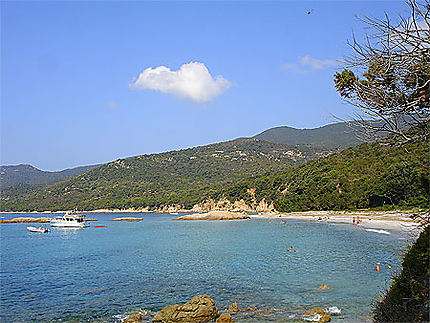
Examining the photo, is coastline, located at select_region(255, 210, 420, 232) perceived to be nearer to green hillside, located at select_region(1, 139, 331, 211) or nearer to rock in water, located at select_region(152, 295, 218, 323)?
rock in water, located at select_region(152, 295, 218, 323)

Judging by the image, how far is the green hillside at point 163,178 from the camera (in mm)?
125688

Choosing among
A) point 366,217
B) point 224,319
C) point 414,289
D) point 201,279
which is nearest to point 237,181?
point 366,217

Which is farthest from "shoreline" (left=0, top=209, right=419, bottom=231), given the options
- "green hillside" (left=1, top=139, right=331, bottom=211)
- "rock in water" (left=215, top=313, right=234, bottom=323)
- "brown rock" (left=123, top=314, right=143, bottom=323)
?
"green hillside" (left=1, top=139, right=331, bottom=211)

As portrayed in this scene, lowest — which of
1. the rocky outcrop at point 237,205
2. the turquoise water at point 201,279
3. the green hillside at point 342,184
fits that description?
the turquoise water at point 201,279

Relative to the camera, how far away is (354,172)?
229 ft

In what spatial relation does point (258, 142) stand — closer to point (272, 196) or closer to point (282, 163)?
point (282, 163)

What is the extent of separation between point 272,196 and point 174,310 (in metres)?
81.3

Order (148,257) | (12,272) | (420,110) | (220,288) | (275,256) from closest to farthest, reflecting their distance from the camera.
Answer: (420,110) → (220,288) → (12,272) → (275,256) → (148,257)

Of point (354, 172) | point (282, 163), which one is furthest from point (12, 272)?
point (282, 163)

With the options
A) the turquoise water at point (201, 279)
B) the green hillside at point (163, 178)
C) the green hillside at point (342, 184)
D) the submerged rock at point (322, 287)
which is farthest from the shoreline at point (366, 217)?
the green hillside at point (163, 178)

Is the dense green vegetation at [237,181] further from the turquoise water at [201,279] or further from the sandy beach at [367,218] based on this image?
the turquoise water at [201,279]

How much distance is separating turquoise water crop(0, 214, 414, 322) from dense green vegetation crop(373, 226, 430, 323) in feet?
11.0

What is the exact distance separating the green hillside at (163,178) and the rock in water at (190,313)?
3875 inches

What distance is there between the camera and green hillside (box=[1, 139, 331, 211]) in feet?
412
